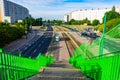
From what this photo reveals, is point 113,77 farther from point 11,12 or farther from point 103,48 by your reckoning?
point 11,12

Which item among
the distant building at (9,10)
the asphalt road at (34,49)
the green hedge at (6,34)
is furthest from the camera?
the distant building at (9,10)

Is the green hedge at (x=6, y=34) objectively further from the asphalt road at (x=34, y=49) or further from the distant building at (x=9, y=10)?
the distant building at (x=9, y=10)

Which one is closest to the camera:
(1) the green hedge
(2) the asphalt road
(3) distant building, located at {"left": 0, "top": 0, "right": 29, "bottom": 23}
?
(2) the asphalt road

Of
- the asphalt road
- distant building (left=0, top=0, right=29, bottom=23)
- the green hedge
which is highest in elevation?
distant building (left=0, top=0, right=29, bottom=23)

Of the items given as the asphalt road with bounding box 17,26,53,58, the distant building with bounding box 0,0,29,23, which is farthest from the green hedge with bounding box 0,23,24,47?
the distant building with bounding box 0,0,29,23

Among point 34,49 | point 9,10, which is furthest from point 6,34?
point 9,10

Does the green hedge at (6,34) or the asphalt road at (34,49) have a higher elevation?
the green hedge at (6,34)

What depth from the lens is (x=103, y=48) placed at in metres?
8.88

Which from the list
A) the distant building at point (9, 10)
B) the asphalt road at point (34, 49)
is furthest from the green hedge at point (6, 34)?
the distant building at point (9, 10)

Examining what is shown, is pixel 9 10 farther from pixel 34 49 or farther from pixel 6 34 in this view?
pixel 34 49

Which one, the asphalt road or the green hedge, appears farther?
the green hedge

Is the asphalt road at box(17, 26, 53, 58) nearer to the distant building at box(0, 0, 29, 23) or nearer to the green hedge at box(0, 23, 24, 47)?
the green hedge at box(0, 23, 24, 47)

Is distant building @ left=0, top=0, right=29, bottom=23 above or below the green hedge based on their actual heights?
above

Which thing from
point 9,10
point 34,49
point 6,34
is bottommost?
point 34,49
